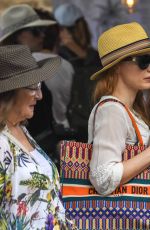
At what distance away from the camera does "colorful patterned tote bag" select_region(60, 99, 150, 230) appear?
151 inches

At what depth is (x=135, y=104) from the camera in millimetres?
4113

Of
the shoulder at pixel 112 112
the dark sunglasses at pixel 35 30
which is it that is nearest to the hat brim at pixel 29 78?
the shoulder at pixel 112 112

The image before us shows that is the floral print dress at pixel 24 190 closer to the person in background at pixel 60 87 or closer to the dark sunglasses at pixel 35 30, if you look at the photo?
the person in background at pixel 60 87

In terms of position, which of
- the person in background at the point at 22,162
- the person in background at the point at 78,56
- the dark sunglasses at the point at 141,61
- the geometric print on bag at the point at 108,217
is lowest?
the geometric print on bag at the point at 108,217

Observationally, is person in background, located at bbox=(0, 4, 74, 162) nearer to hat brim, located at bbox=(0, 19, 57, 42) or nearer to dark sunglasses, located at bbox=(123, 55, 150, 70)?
hat brim, located at bbox=(0, 19, 57, 42)

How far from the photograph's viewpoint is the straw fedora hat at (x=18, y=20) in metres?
6.09

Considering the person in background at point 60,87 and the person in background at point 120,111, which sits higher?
the person in background at point 60,87

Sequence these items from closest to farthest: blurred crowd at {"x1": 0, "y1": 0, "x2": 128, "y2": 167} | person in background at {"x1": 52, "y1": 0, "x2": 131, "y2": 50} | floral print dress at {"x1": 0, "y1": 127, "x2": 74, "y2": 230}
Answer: floral print dress at {"x1": 0, "y1": 127, "x2": 74, "y2": 230} → blurred crowd at {"x1": 0, "y1": 0, "x2": 128, "y2": 167} → person in background at {"x1": 52, "y1": 0, "x2": 131, "y2": 50}

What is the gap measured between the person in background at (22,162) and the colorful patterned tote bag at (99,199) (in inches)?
10.9

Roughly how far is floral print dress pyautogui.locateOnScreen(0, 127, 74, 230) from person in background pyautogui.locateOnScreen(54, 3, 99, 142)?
2.18m

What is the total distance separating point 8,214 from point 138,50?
113 cm

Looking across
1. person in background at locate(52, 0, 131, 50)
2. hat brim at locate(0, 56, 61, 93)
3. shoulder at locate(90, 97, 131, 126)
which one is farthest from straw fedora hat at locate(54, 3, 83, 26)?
hat brim at locate(0, 56, 61, 93)

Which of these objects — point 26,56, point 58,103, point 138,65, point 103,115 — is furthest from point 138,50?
point 58,103

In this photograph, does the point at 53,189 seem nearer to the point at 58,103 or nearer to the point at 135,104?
the point at 135,104
